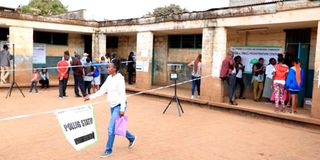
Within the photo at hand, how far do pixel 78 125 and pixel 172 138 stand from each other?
258 centimetres

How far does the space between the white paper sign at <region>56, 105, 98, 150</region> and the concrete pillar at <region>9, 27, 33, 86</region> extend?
1033cm

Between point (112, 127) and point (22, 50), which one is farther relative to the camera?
point (22, 50)

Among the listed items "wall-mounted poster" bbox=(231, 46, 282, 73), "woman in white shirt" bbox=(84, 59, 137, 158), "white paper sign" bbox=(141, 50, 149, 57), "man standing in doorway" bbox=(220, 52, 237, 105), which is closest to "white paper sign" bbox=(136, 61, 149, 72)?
"white paper sign" bbox=(141, 50, 149, 57)

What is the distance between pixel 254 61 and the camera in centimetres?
1124

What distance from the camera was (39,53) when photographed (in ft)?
51.9

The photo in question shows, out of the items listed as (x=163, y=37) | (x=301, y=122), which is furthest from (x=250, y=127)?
(x=163, y=37)

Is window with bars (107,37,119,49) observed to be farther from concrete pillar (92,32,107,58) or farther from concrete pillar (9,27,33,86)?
concrete pillar (9,27,33,86)

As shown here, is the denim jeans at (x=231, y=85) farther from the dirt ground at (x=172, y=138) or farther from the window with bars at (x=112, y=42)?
the window with bars at (x=112, y=42)

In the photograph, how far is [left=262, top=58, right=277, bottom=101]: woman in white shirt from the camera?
10.2m

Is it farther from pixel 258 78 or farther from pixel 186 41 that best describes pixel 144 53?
pixel 258 78

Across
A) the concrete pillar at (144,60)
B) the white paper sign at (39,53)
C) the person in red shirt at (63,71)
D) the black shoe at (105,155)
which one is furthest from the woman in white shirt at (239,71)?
the white paper sign at (39,53)

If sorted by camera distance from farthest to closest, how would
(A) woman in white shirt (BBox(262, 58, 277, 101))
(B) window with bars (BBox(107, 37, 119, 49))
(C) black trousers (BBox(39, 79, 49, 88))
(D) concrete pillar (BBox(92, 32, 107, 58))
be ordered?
(B) window with bars (BBox(107, 37, 119, 49))
(D) concrete pillar (BBox(92, 32, 107, 58))
(C) black trousers (BBox(39, 79, 49, 88))
(A) woman in white shirt (BBox(262, 58, 277, 101))

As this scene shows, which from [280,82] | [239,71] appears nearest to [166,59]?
[239,71]

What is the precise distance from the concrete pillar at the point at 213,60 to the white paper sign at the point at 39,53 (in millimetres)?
9382
